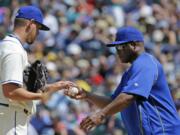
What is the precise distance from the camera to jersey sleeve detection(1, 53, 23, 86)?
635 centimetres

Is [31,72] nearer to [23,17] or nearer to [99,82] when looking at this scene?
[23,17]

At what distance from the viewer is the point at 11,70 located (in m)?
6.36

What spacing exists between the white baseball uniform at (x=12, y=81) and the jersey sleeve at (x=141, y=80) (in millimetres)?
969

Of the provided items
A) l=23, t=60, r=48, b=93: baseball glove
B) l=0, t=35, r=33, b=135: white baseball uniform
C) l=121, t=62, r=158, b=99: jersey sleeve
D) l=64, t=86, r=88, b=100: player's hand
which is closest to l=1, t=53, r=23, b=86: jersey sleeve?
l=0, t=35, r=33, b=135: white baseball uniform

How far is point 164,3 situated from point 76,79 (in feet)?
16.7

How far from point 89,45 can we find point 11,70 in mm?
9482

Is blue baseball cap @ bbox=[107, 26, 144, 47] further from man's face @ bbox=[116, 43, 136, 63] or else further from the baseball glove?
the baseball glove

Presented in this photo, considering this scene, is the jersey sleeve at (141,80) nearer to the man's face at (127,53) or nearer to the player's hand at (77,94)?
the man's face at (127,53)

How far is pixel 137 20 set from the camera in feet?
56.8

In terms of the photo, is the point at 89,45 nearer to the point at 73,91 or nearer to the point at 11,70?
the point at 73,91

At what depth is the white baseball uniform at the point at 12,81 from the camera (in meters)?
6.36

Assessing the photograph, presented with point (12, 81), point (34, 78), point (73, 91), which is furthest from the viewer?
point (73, 91)

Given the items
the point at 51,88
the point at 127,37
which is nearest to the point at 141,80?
the point at 127,37

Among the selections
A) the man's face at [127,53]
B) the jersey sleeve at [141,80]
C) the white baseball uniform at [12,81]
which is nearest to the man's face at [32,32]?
the white baseball uniform at [12,81]
